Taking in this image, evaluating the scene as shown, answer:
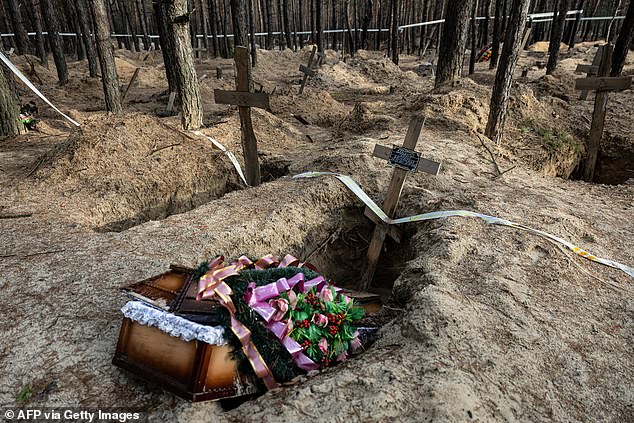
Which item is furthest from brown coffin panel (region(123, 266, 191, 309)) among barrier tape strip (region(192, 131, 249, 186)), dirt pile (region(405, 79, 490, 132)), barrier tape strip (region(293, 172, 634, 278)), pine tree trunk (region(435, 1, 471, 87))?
pine tree trunk (region(435, 1, 471, 87))

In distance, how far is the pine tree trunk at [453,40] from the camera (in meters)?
8.50

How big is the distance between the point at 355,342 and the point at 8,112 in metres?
8.25

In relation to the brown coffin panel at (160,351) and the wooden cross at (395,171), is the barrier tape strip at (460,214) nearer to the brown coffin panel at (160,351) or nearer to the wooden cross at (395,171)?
the wooden cross at (395,171)

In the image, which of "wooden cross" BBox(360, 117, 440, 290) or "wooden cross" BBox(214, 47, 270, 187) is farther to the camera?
"wooden cross" BBox(214, 47, 270, 187)

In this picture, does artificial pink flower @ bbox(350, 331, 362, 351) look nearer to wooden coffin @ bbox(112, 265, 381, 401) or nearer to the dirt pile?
wooden coffin @ bbox(112, 265, 381, 401)

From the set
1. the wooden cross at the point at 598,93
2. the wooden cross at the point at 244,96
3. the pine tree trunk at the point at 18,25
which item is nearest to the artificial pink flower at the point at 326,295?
the wooden cross at the point at 244,96

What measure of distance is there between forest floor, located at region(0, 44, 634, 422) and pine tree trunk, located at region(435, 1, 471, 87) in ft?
3.03

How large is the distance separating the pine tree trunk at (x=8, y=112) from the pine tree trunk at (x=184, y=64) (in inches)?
125

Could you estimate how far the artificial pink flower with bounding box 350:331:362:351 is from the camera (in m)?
2.52

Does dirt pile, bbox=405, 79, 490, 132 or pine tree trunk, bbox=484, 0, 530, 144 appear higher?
pine tree trunk, bbox=484, 0, 530, 144

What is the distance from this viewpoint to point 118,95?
8.32 meters

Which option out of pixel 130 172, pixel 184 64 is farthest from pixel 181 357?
pixel 184 64

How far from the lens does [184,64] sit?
6992mm

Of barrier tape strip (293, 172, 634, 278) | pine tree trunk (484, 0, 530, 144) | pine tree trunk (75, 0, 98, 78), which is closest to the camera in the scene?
barrier tape strip (293, 172, 634, 278)
